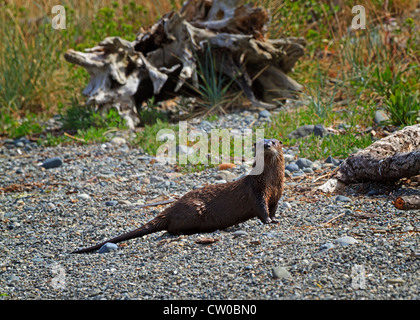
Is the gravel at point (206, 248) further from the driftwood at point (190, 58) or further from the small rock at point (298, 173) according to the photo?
the driftwood at point (190, 58)

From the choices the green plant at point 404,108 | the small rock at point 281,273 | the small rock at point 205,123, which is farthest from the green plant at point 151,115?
the small rock at point 281,273

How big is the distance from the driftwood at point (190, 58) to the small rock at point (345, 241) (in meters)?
3.87

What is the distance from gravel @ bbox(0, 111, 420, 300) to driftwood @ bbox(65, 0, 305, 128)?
80.9 inches

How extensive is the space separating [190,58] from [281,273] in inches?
187

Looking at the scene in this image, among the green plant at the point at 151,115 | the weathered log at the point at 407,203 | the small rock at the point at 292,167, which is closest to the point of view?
the weathered log at the point at 407,203

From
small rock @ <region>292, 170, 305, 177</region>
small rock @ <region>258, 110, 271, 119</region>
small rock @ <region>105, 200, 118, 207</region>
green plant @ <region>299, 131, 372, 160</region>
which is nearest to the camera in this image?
small rock @ <region>105, 200, 118, 207</region>

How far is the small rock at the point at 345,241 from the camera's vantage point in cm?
305

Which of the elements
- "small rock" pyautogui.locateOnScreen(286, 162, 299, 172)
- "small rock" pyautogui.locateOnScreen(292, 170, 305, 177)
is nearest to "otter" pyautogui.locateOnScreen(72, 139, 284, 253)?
"small rock" pyautogui.locateOnScreen(292, 170, 305, 177)

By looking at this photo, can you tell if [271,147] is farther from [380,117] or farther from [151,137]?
[151,137]

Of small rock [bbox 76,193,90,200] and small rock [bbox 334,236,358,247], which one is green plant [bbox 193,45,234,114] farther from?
small rock [bbox 334,236,358,247]

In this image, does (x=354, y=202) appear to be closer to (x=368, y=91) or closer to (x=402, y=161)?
(x=402, y=161)

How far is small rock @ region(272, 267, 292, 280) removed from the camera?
8.98 ft

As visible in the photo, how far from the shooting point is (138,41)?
7195 mm
